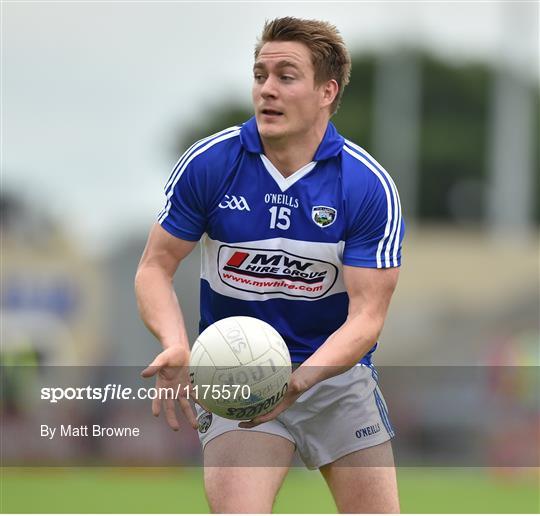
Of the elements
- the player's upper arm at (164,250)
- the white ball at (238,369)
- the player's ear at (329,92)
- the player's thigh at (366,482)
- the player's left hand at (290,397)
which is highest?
the player's ear at (329,92)

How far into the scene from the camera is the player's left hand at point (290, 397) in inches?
269

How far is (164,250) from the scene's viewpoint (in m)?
7.21

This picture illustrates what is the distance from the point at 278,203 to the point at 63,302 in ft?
66.0

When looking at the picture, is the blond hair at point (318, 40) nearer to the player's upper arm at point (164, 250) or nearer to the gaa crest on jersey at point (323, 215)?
the gaa crest on jersey at point (323, 215)

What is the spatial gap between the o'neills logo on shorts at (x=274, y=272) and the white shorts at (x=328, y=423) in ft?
1.75

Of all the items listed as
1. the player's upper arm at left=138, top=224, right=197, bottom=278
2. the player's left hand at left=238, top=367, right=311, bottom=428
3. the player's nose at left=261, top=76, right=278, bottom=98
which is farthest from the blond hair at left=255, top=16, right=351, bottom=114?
the player's left hand at left=238, top=367, right=311, bottom=428

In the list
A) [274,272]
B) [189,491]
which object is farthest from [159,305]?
[189,491]

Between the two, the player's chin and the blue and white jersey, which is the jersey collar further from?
the player's chin

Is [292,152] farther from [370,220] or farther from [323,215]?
[370,220]

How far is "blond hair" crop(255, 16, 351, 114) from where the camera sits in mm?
7102

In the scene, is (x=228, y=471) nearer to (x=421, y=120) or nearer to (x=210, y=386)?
(x=210, y=386)

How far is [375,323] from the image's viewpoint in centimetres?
707

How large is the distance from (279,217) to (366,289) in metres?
0.60

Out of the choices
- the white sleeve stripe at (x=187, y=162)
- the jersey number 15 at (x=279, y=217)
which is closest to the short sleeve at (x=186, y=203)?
the white sleeve stripe at (x=187, y=162)
